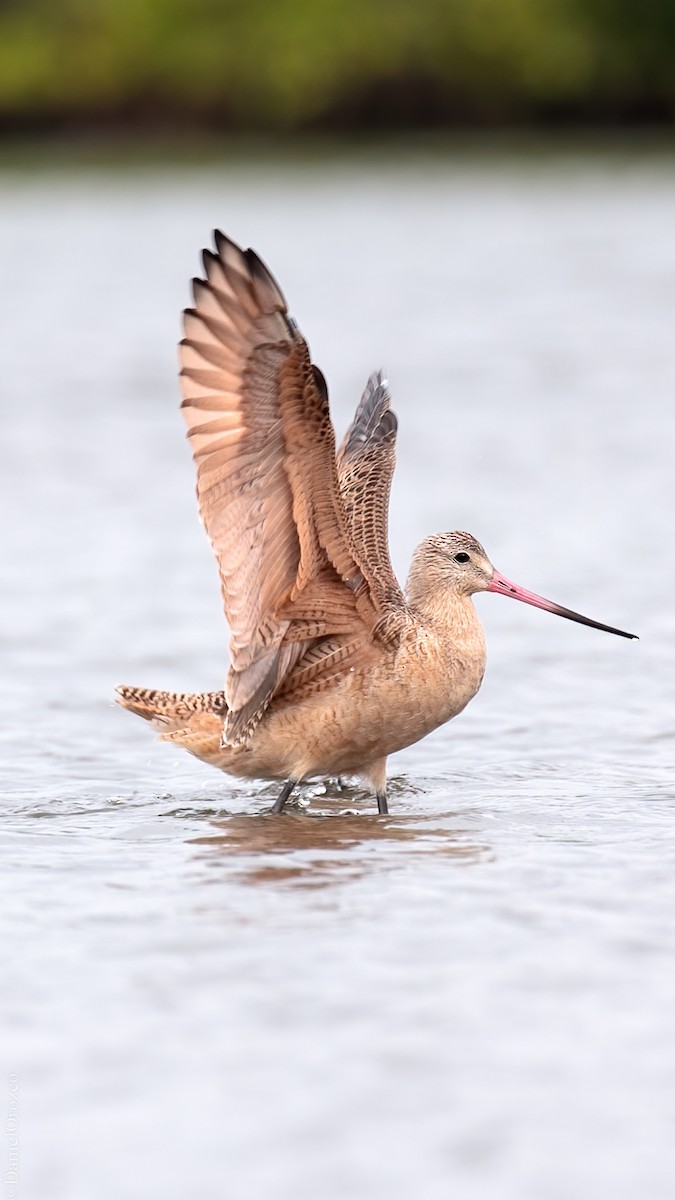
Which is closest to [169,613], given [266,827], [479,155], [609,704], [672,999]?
[609,704]

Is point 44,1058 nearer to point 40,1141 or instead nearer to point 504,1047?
point 40,1141

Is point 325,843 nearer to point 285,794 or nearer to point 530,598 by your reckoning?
point 285,794

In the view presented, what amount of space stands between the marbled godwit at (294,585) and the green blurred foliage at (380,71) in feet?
87.7

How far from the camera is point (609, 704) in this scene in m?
7.32

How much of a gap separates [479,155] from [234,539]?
929 inches

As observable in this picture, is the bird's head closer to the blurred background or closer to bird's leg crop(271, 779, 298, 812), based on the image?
the blurred background

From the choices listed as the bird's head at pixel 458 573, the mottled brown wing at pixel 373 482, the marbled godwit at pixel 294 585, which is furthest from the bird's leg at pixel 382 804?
the bird's head at pixel 458 573

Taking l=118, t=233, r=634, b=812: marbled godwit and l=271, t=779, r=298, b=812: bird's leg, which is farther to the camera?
l=271, t=779, r=298, b=812: bird's leg

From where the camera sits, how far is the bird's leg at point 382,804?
612cm

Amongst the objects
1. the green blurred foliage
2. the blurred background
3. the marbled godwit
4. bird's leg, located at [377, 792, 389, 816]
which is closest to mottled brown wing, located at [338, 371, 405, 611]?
the marbled godwit

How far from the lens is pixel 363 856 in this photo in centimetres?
546

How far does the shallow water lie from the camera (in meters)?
3.65

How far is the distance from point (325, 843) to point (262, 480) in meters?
1.00

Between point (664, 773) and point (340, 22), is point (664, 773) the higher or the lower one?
the lower one
